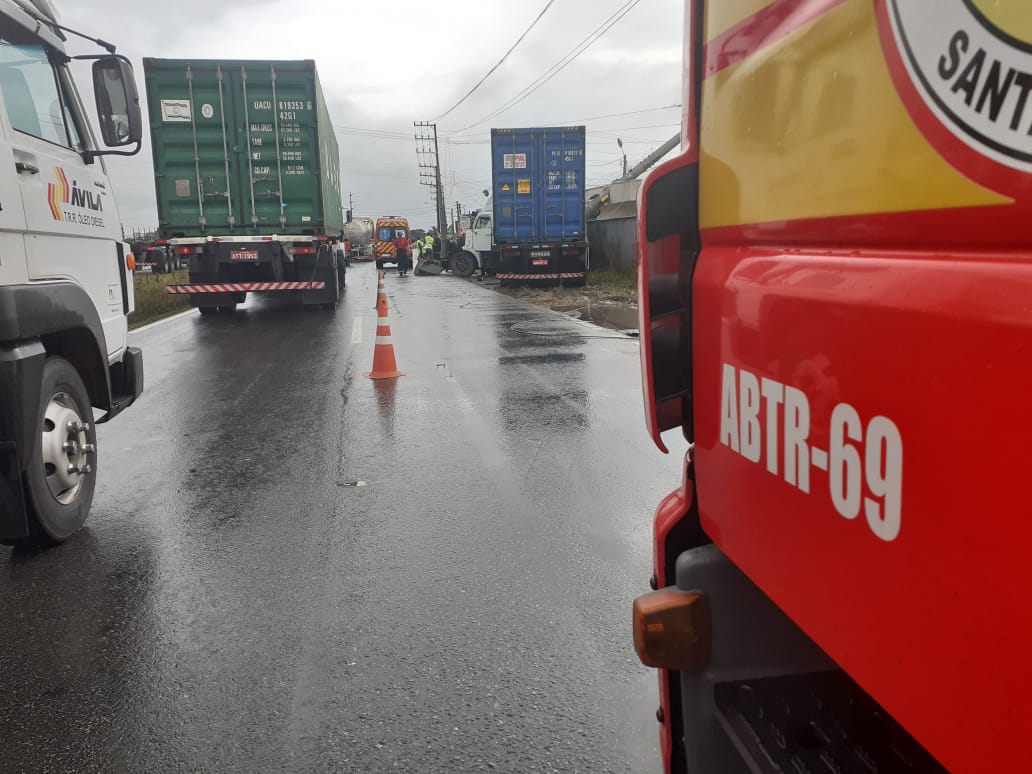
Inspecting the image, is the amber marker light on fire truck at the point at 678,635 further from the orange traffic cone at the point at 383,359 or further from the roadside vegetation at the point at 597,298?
the roadside vegetation at the point at 597,298

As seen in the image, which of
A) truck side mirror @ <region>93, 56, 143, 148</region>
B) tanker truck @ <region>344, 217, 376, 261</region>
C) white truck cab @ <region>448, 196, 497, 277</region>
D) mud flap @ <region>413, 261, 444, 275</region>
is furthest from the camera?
tanker truck @ <region>344, 217, 376, 261</region>

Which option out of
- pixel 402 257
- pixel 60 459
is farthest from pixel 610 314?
pixel 402 257

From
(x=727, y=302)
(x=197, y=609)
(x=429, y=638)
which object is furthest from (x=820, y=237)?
(x=197, y=609)

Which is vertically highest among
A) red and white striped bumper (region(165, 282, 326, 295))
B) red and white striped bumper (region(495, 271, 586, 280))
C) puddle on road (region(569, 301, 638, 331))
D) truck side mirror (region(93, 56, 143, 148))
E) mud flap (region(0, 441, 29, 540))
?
truck side mirror (region(93, 56, 143, 148))

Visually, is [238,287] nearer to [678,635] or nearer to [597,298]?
[597,298]

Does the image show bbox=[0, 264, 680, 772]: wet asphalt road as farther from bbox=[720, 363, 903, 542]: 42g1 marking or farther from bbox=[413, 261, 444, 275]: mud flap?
bbox=[413, 261, 444, 275]: mud flap

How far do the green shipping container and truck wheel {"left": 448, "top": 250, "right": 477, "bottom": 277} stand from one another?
1721 cm

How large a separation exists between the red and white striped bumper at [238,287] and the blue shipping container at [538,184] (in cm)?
806

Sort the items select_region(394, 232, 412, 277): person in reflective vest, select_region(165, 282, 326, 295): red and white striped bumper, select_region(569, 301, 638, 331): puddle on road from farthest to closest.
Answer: select_region(394, 232, 412, 277): person in reflective vest < select_region(165, 282, 326, 295): red and white striped bumper < select_region(569, 301, 638, 331): puddle on road

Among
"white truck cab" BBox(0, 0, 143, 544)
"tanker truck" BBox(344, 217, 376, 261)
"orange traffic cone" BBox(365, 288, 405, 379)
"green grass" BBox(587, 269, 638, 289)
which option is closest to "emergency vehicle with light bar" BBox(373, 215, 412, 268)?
"tanker truck" BBox(344, 217, 376, 261)

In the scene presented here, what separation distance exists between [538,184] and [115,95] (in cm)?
1817

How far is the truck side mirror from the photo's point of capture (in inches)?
178

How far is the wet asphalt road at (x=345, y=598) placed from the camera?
2.56 m

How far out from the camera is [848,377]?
1.12m
